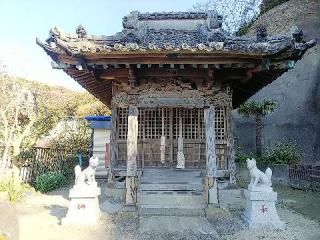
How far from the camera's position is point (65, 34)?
8.70 meters

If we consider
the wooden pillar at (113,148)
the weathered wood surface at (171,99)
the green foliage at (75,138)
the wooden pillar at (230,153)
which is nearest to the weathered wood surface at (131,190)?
the wooden pillar at (113,148)

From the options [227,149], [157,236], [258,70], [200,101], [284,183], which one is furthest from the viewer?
[284,183]

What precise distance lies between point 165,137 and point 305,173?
7868mm

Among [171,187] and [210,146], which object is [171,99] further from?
[171,187]

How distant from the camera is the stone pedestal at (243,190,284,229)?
26.3 feet

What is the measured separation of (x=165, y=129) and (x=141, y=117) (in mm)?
959

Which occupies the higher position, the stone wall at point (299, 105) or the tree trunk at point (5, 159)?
the stone wall at point (299, 105)

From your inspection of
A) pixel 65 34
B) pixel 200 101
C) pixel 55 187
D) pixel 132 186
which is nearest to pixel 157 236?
pixel 132 186

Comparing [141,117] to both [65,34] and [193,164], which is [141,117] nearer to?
[193,164]

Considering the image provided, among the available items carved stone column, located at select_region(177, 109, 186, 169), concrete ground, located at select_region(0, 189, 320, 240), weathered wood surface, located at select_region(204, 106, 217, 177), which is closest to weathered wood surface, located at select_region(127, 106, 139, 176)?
concrete ground, located at select_region(0, 189, 320, 240)

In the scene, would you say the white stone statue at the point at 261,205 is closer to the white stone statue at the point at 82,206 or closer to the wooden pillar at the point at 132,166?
the wooden pillar at the point at 132,166

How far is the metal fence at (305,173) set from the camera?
14514 millimetres

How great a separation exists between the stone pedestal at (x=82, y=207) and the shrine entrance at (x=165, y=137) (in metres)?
→ 2.88

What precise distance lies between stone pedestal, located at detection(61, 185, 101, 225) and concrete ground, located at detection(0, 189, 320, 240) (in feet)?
0.87
